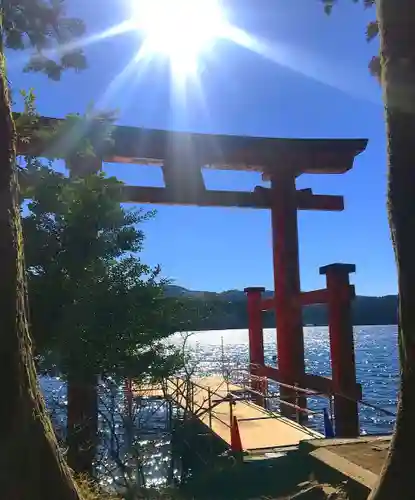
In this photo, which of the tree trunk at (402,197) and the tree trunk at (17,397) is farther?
the tree trunk at (402,197)

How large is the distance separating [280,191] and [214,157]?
158 centimetres

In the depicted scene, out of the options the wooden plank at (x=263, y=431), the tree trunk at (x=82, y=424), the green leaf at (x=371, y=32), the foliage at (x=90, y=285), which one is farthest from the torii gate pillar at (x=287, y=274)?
the green leaf at (x=371, y=32)

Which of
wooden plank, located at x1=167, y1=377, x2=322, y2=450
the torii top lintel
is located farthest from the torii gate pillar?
wooden plank, located at x1=167, y1=377, x2=322, y2=450

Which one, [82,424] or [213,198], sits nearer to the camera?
[82,424]

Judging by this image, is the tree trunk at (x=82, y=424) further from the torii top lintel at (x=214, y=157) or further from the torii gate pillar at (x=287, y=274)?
the torii gate pillar at (x=287, y=274)

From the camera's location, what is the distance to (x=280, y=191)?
11156 millimetres

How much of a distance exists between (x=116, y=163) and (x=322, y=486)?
7468mm

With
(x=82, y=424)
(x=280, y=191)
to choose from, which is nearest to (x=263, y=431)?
(x=82, y=424)

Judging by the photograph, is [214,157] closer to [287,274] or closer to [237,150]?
[237,150]

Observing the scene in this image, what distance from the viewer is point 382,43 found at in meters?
3.32

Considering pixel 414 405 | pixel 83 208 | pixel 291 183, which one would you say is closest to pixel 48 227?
pixel 83 208

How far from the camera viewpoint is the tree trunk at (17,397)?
7.85 feet

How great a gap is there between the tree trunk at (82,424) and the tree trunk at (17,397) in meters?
3.64

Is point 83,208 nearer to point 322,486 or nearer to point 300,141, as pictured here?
point 322,486
